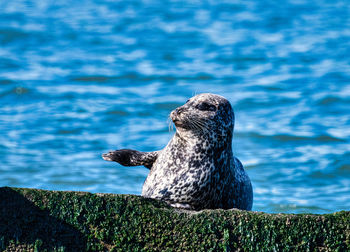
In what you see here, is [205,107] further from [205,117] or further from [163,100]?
[163,100]

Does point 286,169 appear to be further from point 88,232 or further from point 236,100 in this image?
point 88,232

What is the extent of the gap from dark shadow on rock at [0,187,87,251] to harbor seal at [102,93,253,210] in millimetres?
1325

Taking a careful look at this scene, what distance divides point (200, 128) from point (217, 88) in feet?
32.2

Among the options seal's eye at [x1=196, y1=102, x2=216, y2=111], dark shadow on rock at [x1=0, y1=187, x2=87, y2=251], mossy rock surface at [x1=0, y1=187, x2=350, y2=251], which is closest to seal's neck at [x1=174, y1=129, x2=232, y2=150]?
seal's eye at [x1=196, y1=102, x2=216, y2=111]

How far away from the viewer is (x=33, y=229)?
575 centimetres

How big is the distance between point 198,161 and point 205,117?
0.44 metres

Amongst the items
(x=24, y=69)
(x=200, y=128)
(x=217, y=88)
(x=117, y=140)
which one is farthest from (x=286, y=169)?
(x=24, y=69)

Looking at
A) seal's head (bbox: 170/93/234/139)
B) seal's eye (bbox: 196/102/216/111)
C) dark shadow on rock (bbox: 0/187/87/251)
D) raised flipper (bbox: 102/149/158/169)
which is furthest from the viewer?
raised flipper (bbox: 102/149/158/169)

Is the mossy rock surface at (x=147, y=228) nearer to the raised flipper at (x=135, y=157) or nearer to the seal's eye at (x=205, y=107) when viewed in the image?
the seal's eye at (x=205, y=107)

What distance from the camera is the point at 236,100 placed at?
1592cm

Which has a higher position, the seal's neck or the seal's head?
the seal's head

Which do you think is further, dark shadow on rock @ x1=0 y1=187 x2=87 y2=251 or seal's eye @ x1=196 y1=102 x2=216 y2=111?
seal's eye @ x1=196 y1=102 x2=216 y2=111

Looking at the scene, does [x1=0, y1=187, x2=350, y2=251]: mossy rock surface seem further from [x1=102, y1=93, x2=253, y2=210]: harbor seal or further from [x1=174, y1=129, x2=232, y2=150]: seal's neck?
[x1=174, y1=129, x2=232, y2=150]: seal's neck

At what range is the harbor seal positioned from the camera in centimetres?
685
